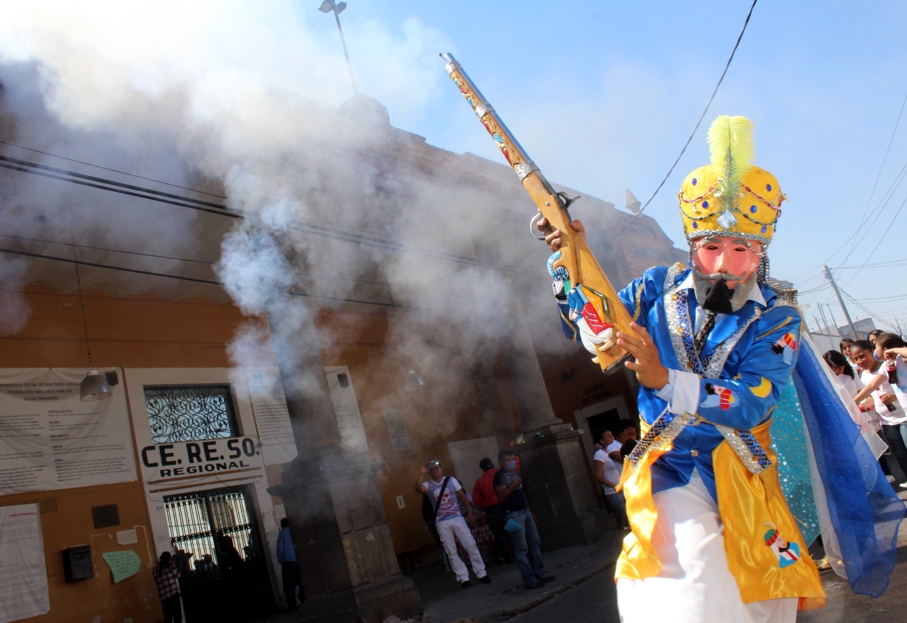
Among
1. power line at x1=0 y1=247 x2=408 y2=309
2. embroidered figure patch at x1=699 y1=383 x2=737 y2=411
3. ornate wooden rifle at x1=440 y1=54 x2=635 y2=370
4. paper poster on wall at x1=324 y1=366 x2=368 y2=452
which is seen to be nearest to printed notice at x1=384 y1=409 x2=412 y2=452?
paper poster on wall at x1=324 y1=366 x2=368 y2=452

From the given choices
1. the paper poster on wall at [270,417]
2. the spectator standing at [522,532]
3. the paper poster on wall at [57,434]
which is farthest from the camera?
the paper poster on wall at [270,417]

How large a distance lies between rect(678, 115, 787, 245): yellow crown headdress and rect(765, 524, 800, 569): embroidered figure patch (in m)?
0.73

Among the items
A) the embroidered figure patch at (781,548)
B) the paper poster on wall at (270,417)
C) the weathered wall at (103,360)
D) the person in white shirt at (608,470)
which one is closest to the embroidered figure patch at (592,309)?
the embroidered figure patch at (781,548)

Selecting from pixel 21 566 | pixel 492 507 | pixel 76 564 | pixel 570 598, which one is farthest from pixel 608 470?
pixel 21 566

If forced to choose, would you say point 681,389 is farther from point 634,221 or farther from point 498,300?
point 634,221

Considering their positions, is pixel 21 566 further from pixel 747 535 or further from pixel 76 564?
pixel 747 535

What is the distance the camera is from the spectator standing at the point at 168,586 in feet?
25.1

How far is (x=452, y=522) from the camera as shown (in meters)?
7.03

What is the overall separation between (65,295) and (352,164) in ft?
13.9

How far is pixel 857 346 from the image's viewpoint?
5855 mm

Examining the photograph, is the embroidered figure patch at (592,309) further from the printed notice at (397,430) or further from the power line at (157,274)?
the printed notice at (397,430)

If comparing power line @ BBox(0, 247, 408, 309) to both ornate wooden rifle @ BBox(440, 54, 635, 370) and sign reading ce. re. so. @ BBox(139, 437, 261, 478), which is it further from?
ornate wooden rifle @ BBox(440, 54, 635, 370)

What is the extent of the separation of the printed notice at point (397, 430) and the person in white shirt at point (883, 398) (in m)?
7.28

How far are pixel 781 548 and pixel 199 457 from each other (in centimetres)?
845
